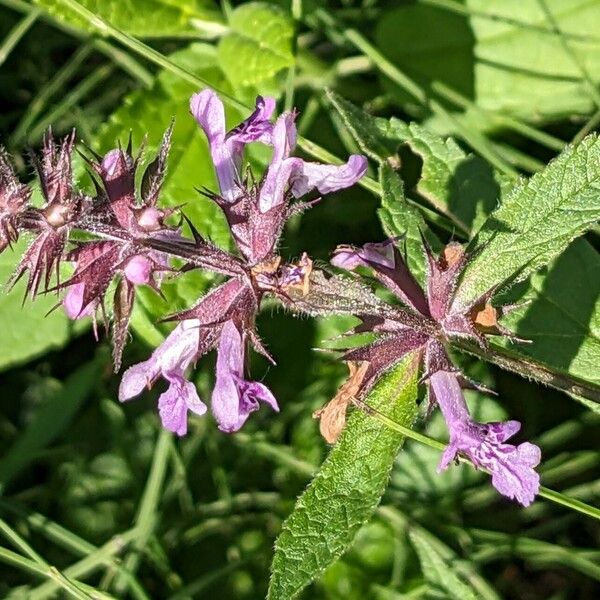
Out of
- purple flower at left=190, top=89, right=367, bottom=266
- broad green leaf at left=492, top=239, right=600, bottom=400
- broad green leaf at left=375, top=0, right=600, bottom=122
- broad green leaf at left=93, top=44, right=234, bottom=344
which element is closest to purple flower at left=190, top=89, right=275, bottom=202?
purple flower at left=190, top=89, right=367, bottom=266

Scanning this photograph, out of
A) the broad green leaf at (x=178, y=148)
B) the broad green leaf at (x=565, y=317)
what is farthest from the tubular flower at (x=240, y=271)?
the broad green leaf at (x=565, y=317)

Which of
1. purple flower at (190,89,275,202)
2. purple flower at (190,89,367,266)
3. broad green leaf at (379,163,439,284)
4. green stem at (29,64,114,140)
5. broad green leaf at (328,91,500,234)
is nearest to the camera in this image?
purple flower at (190,89,367,266)

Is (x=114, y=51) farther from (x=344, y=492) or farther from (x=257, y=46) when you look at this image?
(x=344, y=492)

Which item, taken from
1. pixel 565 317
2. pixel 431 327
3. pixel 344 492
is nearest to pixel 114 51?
pixel 431 327

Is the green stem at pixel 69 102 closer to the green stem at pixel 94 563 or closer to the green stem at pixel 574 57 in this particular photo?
the green stem at pixel 94 563

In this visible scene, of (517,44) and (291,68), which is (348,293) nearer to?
(291,68)

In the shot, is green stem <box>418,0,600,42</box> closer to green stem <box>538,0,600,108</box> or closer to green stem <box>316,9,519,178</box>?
green stem <box>538,0,600,108</box>
